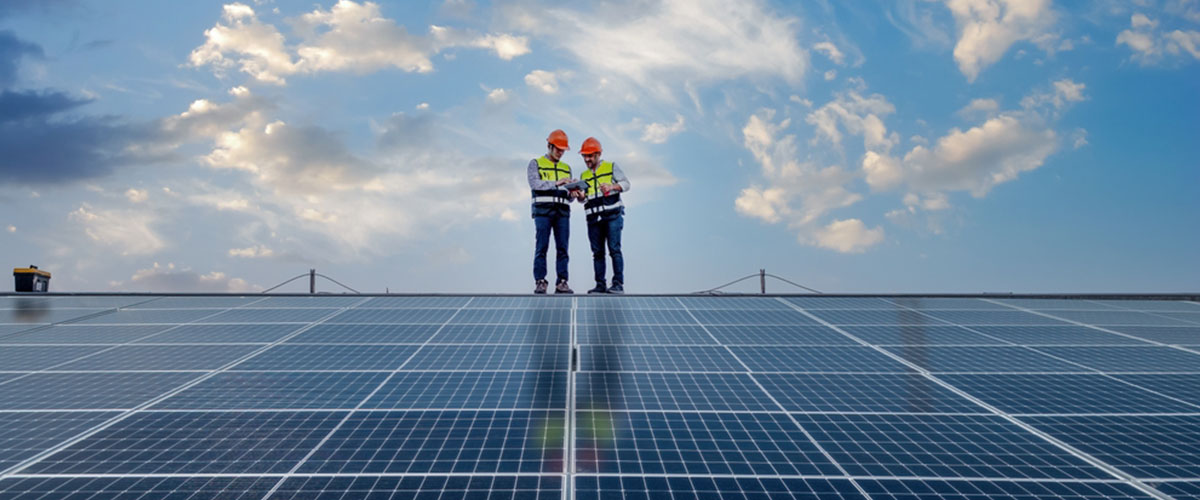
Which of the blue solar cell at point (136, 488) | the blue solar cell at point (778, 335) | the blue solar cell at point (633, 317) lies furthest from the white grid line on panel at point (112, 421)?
the blue solar cell at point (778, 335)

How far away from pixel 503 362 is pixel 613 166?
7946mm

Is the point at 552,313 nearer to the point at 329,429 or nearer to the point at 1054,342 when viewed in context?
the point at 329,429

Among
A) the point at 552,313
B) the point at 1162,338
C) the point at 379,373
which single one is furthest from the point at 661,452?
the point at 1162,338

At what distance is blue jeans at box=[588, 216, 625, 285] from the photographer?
14.1m

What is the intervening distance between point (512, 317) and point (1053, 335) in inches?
261

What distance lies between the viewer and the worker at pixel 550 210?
13656 mm

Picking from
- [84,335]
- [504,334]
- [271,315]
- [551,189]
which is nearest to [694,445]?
[504,334]

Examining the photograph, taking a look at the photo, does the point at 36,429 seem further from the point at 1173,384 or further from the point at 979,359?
the point at 1173,384

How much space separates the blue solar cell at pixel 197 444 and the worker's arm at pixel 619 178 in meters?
9.43

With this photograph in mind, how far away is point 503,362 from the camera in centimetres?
676

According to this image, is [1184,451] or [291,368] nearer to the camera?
[1184,451]

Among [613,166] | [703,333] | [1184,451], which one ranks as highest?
[613,166]

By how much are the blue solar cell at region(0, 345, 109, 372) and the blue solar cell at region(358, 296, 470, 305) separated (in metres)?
3.45

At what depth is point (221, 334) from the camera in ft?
27.6
